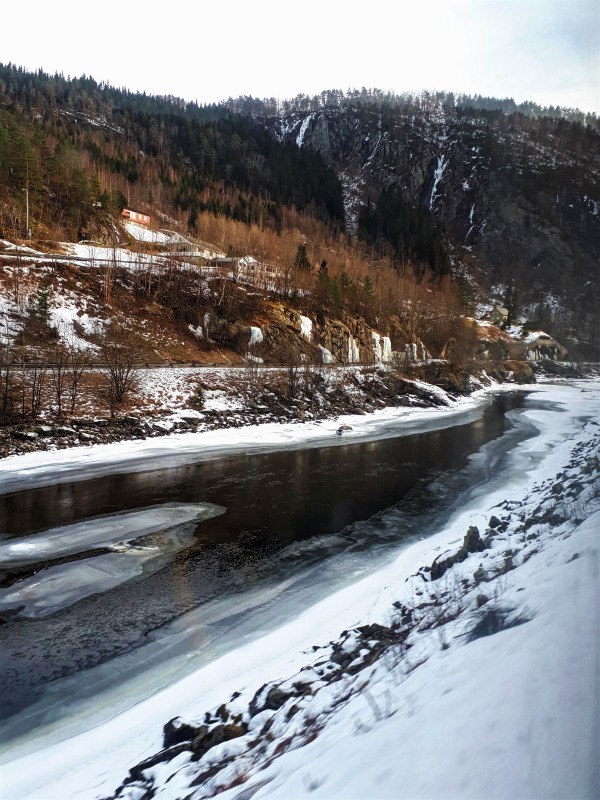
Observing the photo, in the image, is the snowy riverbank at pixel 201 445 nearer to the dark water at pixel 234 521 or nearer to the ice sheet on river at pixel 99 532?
the dark water at pixel 234 521

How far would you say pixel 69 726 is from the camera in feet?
16.3

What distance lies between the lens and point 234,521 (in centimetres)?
1169

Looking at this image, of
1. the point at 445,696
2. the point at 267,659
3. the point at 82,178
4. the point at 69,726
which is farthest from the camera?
the point at 82,178

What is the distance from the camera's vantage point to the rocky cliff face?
429 ft

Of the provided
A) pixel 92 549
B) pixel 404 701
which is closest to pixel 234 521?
pixel 92 549

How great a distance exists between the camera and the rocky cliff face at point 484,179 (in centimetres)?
13075

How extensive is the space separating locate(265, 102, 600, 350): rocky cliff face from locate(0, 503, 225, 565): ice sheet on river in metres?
115

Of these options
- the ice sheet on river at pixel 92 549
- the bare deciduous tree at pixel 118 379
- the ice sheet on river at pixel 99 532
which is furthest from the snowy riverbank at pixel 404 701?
the bare deciduous tree at pixel 118 379

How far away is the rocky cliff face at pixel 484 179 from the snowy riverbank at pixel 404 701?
116538 mm

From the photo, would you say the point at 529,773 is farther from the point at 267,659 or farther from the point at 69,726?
the point at 69,726


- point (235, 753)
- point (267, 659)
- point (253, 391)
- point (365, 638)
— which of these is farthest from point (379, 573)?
point (253, 391)

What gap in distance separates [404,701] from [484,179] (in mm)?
182923

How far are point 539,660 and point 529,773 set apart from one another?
1.11 meters

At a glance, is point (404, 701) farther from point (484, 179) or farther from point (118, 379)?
point (484, 179)
